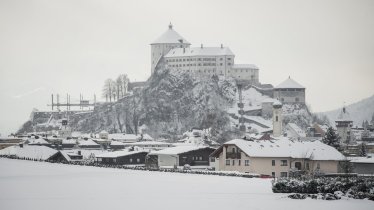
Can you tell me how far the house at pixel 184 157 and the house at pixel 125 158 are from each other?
909 cm

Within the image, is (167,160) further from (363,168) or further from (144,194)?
(144,194)

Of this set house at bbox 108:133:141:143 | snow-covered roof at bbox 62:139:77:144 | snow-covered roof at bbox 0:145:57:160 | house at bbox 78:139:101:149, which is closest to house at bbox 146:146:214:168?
snow-covered roof at bbox 0:145:57:160

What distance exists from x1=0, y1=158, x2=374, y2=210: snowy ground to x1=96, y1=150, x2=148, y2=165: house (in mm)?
49238

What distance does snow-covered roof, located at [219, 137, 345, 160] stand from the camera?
317ft

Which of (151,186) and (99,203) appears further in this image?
(151,186)

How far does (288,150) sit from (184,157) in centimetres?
2280

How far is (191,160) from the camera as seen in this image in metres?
116

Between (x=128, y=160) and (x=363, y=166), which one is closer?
(x=363, y=166)

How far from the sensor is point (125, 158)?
12731 cm

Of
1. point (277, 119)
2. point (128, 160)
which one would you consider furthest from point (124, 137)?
point (128, 160)

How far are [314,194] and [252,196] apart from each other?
536 centimetres

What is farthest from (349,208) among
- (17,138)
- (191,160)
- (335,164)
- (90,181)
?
(17,138)

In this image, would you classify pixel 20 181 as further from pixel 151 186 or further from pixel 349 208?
pixel 349 208

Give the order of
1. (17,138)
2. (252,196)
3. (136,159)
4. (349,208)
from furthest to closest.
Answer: (17,138), (136,159), (252,196), (349,208)
